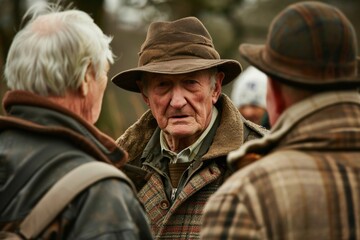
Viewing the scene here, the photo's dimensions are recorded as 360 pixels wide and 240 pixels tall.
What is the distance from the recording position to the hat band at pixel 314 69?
3.50 meters

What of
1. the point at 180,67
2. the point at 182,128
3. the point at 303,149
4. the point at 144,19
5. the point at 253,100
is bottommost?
the point at 144,19

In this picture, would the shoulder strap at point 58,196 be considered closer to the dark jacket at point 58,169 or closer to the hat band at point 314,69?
the dark jacket at point 58,169

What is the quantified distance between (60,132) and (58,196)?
0.27 meters

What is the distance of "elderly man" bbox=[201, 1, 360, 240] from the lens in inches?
131

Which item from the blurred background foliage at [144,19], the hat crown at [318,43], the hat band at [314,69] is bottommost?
the blurred background foliage at [144,19]

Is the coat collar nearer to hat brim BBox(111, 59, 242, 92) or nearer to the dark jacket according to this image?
the dark jacket

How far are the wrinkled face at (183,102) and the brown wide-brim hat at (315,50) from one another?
73.1 inches

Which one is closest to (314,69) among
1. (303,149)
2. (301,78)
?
(301,78)

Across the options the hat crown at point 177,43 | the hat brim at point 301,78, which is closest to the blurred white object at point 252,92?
the hat crown at point 177,43

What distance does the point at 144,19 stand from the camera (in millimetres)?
16562

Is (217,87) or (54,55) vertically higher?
(54,55)

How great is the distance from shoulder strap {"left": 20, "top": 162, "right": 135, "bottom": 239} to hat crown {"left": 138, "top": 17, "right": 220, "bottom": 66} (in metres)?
2.01

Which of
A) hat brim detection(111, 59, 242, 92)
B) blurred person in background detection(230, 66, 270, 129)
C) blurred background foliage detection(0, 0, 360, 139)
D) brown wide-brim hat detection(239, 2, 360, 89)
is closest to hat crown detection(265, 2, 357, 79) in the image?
brown wide-brim hat detection(239, 2, 360, 89)

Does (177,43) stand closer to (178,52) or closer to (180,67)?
(178,52)
